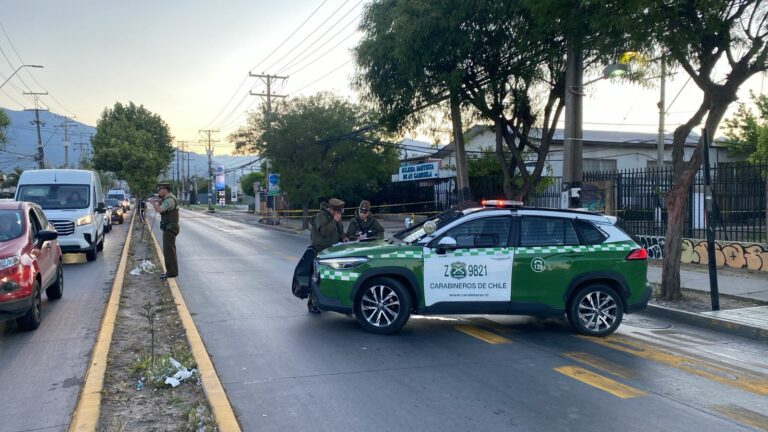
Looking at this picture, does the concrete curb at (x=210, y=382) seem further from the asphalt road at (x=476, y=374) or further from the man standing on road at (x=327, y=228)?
the man standing on road at (x=327, y=228)

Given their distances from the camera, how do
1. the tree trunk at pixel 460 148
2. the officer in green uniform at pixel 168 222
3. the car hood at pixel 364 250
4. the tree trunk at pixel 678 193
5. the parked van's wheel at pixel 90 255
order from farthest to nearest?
the tree trunk at pixel 460 148 → the parked van's wheel at pixel 90 255 → the officer in green uniform at pixel 168 222 → the tree trunk at pixel 678 193 → the car hood at pixel 364 250

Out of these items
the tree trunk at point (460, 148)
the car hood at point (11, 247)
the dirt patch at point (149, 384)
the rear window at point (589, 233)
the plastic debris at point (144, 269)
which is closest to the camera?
the dirt patch at point (149, 384)

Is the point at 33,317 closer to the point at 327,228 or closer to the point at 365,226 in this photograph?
the point at 327,228

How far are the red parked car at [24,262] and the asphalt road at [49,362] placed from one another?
333mm

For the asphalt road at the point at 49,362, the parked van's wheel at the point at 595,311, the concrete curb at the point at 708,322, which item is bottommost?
the concrete curb at the point at 708,322

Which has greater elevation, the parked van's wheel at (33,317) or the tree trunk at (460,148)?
the tree trunk at (460,148)

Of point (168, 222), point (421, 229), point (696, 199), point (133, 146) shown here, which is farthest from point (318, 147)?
point (421, 229)

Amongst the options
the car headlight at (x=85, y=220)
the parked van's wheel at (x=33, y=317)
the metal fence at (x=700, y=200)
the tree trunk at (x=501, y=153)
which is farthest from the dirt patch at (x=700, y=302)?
the car headlight at (x=85, y=220)

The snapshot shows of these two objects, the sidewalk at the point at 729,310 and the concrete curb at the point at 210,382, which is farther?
the sidewalk at the point at 729,310

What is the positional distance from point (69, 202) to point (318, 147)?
17426mm

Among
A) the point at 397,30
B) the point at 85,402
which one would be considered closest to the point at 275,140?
the point at 397,30

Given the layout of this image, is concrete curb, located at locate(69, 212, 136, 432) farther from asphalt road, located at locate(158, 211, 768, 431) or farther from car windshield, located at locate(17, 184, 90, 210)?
car windshield, located at locate(17, 184, 90, 210)

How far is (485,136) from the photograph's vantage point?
38375 millimetres

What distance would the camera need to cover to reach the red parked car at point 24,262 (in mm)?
7141
